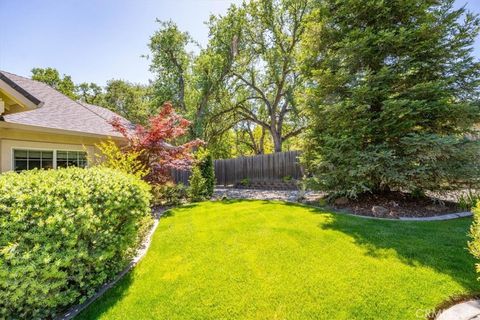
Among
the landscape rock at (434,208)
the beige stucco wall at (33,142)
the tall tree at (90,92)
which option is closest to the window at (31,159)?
the beige stucco wall at (33,142)

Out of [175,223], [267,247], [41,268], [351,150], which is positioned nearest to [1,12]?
[175,223]

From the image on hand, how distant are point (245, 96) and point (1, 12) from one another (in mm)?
15759

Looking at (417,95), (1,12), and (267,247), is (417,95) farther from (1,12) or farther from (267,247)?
(1,12)

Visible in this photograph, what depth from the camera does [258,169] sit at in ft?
49.3

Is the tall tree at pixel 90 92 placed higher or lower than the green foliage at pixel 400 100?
higher

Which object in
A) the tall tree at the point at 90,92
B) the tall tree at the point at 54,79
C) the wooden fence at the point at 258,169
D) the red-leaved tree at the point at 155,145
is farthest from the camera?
the tall tree at the point at 90,92

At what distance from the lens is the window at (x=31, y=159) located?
6805 mm

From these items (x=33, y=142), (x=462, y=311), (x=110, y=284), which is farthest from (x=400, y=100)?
(x=33, y=142)

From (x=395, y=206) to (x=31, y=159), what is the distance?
34.4 feet

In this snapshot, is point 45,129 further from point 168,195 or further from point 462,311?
point 462,311

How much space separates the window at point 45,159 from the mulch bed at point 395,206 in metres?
7.79

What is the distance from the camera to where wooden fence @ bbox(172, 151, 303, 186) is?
1334 centimetres

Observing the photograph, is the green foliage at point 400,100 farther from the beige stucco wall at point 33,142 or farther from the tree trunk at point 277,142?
the tree trunk at point 277,142

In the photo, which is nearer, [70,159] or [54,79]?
[70,159]
